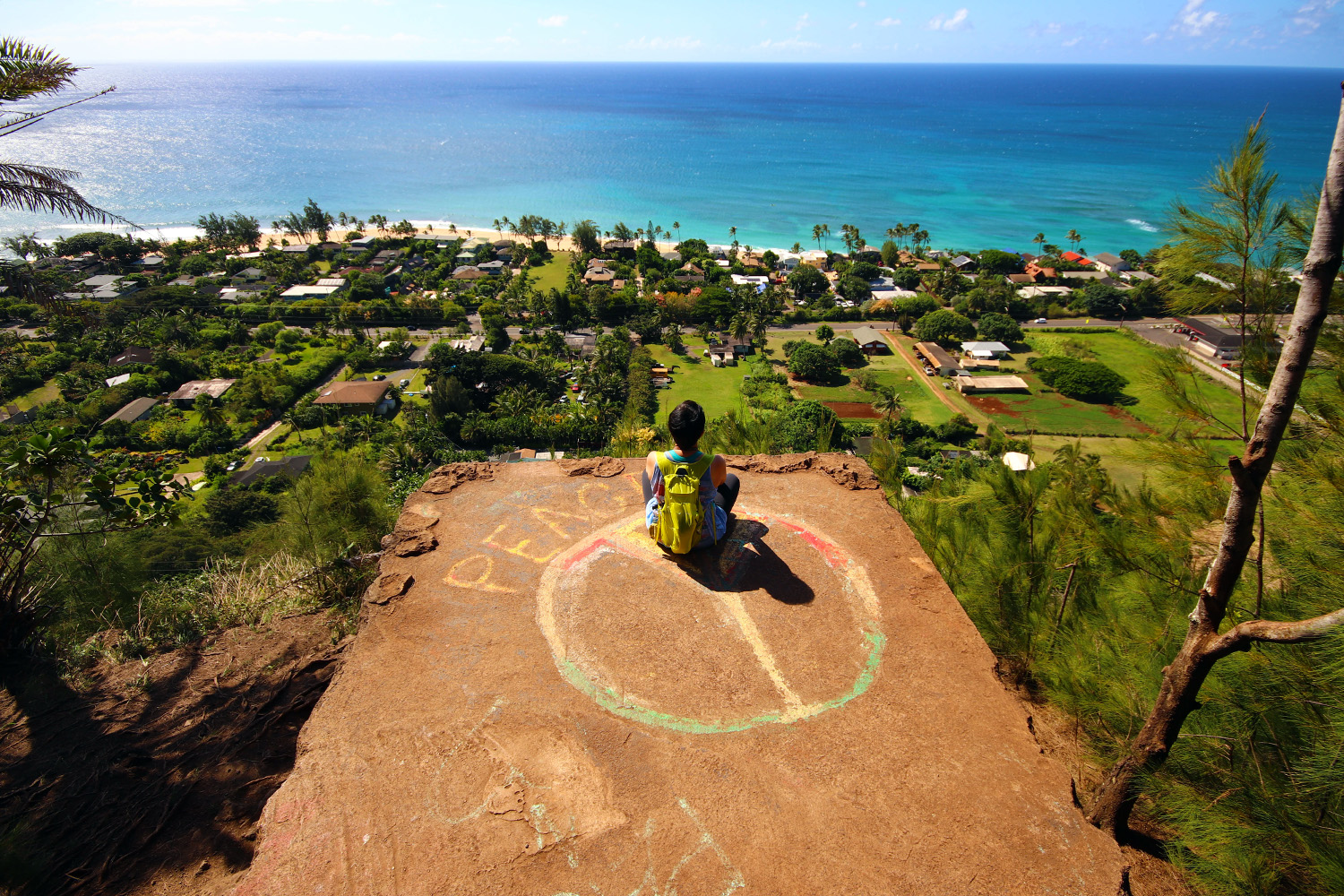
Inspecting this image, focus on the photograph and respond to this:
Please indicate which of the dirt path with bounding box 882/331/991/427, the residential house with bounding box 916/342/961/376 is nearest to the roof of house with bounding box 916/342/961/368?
the residential house with bounding box 916/342/961/376

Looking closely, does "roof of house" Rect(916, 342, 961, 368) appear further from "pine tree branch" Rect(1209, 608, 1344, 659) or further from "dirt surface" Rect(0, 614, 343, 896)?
"dirt surface" Rect(0, 614, 343, 896)

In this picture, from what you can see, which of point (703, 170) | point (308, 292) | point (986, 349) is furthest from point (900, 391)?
point (703, 170)

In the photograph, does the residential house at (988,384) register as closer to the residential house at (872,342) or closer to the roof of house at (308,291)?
the residential house at (872,342)

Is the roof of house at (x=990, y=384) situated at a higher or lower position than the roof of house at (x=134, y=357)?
lower

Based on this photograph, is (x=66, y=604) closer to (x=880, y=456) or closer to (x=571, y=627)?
(x=571, y=627)

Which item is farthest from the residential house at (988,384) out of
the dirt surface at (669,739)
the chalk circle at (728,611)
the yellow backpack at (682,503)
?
the yellow backpack at (682,503)
